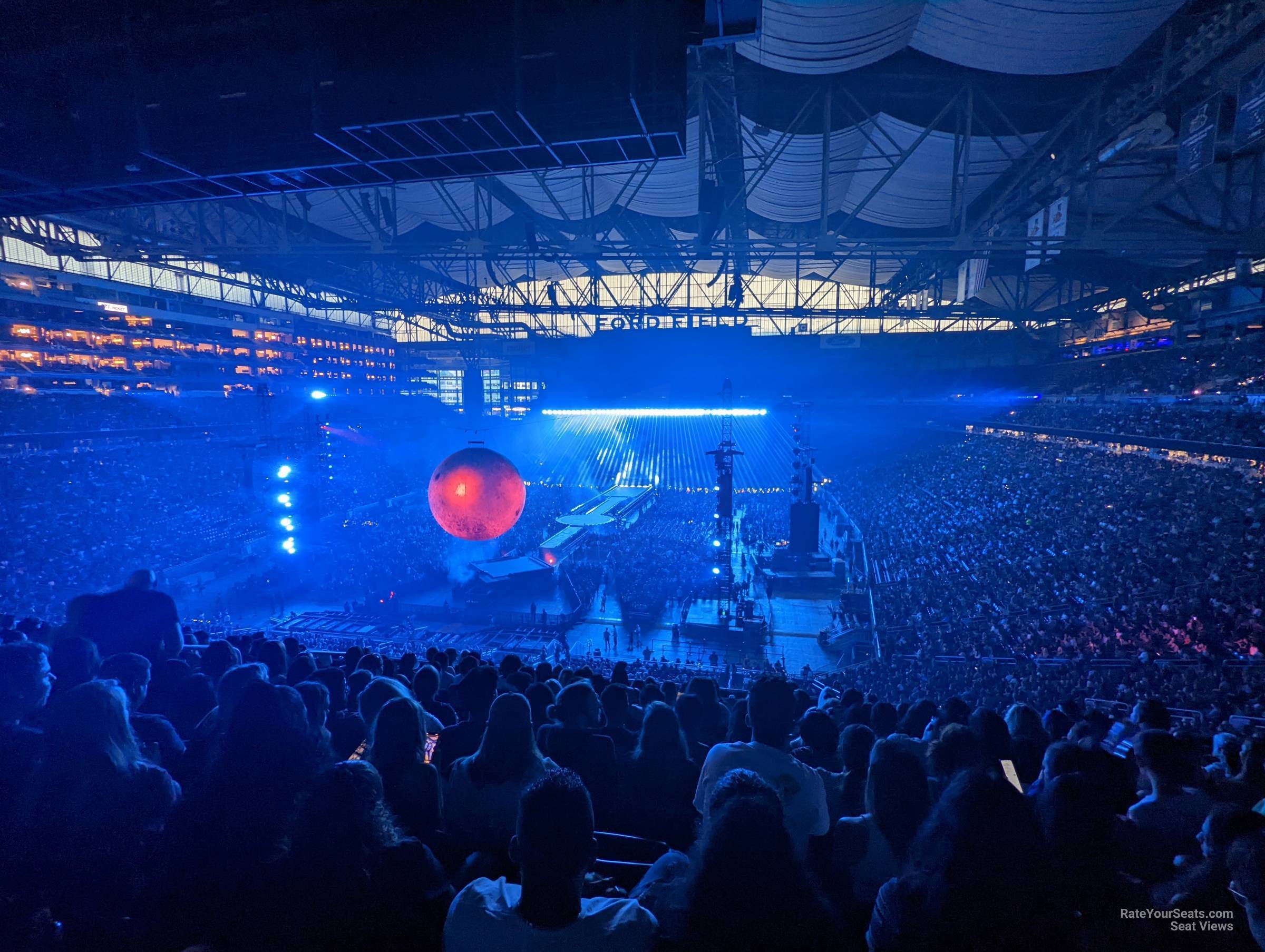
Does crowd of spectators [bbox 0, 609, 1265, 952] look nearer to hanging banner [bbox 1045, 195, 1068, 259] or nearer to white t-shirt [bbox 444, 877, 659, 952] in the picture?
white t-shirt [bbox 444, 877, 659, 952]

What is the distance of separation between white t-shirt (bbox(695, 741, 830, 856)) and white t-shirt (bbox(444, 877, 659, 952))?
0.79 meters

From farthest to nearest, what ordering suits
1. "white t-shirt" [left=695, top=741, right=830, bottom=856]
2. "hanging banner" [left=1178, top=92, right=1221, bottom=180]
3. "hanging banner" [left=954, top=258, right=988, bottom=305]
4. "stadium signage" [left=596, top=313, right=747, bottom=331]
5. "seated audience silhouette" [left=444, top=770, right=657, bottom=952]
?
"stadium signage" [left=596, top=313, right=747, bottom=331] < "hanging banner" [left=954, top=258, right=988, bottom=305] < "hanging banner" [left=1178, top=92, right=1221, bottom=180] < "white t-shirt" [left=695, top=741, right=830, bottom=856] < "seated audience silhouette" [left=444, top=770, right=657, bottom=952]

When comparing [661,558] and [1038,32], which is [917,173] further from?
[661,558]

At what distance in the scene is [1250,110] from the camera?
5.08 metres

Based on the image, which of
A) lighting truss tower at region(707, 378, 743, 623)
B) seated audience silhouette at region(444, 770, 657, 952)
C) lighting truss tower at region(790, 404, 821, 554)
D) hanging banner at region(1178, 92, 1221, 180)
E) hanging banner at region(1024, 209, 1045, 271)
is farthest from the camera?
lighting truss tower at region(790, 404, 821, 554)

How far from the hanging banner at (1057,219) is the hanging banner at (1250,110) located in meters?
1.65

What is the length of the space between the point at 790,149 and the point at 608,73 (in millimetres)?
6670

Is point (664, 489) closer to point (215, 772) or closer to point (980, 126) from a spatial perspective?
point (980, 126)

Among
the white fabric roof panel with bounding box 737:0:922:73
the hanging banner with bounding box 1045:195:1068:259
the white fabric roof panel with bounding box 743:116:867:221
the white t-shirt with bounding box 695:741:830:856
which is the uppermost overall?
the white fabric roof panel with bounding box 743:116:867:221

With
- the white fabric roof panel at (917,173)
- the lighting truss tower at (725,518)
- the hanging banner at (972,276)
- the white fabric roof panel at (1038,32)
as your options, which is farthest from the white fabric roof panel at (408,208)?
the hanging banner at (972,276)

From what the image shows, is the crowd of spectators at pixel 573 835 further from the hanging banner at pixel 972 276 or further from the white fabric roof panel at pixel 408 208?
the white fabric roof panel at pixel 408 208

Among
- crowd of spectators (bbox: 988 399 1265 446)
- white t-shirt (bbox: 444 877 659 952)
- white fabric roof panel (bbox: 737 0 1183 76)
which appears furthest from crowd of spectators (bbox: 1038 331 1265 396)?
white t-shirt (bbox: 444 877 659 952)

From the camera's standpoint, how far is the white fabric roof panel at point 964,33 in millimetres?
5105

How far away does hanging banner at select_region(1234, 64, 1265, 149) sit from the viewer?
4.98 meters
